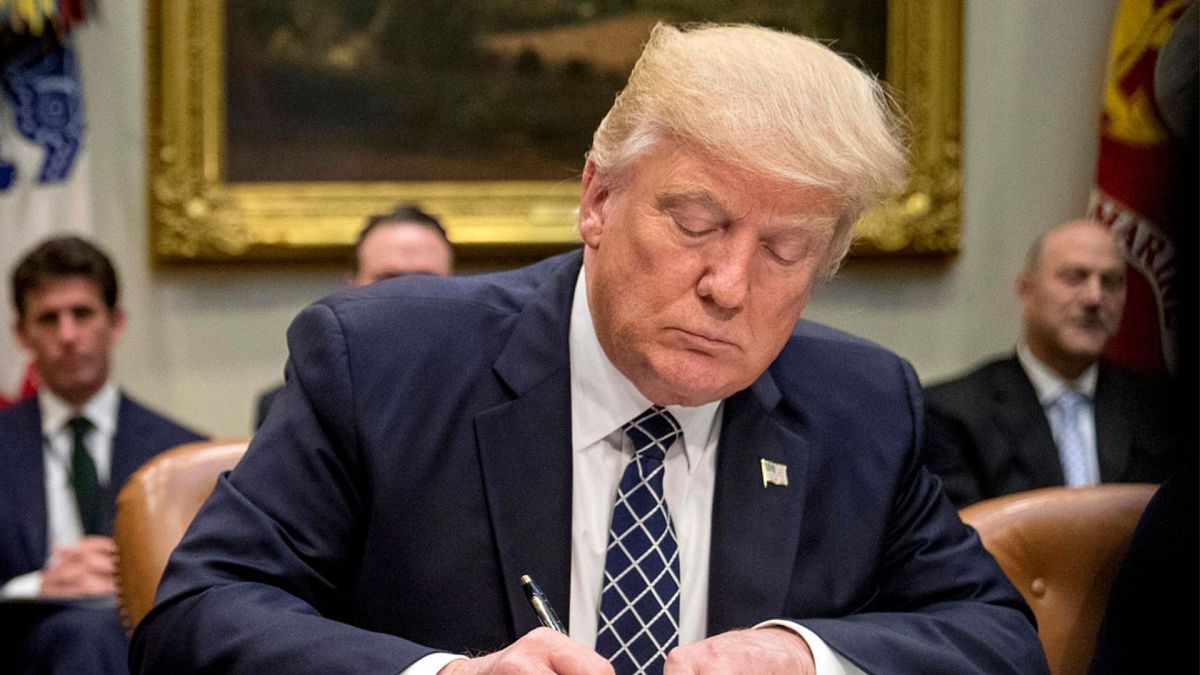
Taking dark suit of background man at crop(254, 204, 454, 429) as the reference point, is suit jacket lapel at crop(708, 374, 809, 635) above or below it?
below

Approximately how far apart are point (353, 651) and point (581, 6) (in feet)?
12.8

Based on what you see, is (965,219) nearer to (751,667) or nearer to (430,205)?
(430,205)

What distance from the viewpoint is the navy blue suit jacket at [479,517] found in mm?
1737

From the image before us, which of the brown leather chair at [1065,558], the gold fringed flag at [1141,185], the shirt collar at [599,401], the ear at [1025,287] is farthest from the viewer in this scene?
the ear at [1025,287]

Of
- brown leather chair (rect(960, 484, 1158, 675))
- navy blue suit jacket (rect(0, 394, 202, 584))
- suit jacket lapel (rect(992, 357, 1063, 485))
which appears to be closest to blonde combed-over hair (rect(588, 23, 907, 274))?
brown leather chair (rect(960, 484, 1158, 675))

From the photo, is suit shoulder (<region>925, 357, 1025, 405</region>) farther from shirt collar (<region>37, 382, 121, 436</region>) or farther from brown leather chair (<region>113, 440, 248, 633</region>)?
brown leather chair (<region>113, 440, 248, 633</region>)

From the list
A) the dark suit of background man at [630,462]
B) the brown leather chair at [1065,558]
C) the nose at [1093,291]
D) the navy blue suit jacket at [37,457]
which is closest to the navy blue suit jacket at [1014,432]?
the nose at [1093,291]

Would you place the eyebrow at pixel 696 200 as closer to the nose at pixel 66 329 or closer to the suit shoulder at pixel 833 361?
the suit shoulder at pixel 833 361

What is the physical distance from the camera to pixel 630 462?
1.96 metres

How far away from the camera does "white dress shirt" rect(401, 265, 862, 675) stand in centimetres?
191

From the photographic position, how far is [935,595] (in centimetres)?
206

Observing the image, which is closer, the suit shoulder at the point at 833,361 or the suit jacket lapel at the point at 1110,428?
the suit shoulder at the point at 833,361

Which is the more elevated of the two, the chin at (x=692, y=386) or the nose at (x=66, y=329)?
the chin at (x=692, y=386)

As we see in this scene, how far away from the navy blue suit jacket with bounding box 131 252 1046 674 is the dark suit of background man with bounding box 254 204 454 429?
2208mm
